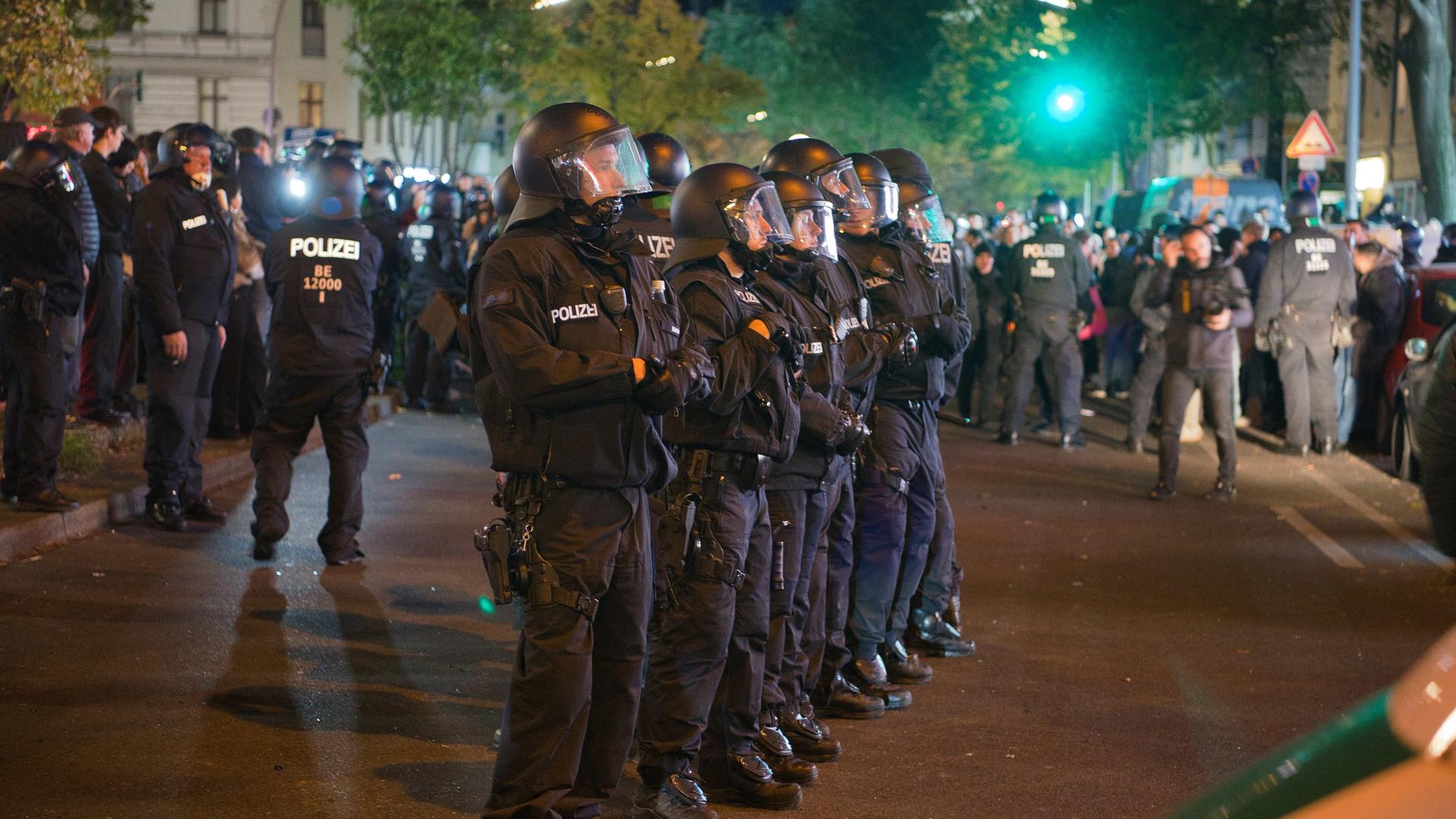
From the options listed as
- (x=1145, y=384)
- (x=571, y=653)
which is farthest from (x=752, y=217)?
(x=1145, y=384)

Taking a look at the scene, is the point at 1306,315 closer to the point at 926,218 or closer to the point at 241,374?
the point at 926,218

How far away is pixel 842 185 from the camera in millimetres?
7062

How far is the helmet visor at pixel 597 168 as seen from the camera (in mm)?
4918

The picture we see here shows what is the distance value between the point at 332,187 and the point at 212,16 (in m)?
59.7

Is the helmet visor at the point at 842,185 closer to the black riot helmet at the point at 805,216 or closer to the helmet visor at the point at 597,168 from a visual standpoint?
the black riot helmet at the point at 805,216

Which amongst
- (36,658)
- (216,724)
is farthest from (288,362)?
(216,724)

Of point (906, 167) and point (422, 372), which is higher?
point (906, 167)

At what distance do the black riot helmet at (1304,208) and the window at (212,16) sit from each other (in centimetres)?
5548

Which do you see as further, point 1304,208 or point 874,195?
point 1304,208

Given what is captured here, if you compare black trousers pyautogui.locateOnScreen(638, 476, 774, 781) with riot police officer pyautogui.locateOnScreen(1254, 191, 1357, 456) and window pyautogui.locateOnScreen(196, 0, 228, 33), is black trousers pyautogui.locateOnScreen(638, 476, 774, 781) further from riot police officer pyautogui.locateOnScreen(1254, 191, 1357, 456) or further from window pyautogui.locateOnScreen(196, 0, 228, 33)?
window pyautogui.locateOnScreen(196, 0, 228, 33)

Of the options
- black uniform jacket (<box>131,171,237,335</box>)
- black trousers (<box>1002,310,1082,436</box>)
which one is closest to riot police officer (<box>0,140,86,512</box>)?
black uniform jacket (<box>131,171,237,335</box>)

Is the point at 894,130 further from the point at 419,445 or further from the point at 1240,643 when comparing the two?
the point at 1240,643

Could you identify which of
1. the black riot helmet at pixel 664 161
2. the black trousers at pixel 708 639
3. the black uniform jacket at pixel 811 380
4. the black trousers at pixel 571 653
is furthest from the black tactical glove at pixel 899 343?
the black riot helmet at pixel 664 161

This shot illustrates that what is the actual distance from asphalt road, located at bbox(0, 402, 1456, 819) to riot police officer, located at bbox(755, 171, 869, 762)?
1.10ft
